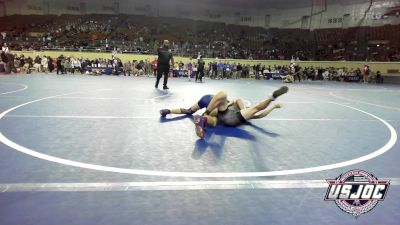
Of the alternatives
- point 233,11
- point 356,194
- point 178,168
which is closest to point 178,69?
point 233,11

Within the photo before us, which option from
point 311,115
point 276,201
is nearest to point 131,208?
point 276,201

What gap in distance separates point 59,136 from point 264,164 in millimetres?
3083

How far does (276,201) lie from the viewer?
9.45 feet

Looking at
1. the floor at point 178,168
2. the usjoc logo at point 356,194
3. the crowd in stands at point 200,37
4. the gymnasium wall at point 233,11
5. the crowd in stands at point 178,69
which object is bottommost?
the floor at point 178,168

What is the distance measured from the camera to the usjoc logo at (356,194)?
2.62 m

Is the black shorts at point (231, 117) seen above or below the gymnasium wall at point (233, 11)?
below

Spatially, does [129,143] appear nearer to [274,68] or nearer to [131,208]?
[131,208]

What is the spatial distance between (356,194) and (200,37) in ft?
121

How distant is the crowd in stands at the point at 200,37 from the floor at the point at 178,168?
23008 mm

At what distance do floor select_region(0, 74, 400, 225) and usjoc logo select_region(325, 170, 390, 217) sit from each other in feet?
0.20

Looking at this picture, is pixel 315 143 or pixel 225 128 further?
pixel 225 128

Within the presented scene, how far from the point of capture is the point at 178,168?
12.0 feet

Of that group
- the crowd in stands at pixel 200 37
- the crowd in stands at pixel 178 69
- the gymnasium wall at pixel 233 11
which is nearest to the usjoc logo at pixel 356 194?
the crowd in stands at pixel 178 69

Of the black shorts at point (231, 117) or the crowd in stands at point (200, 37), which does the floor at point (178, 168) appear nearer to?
the black shorts at point (231, 117)
